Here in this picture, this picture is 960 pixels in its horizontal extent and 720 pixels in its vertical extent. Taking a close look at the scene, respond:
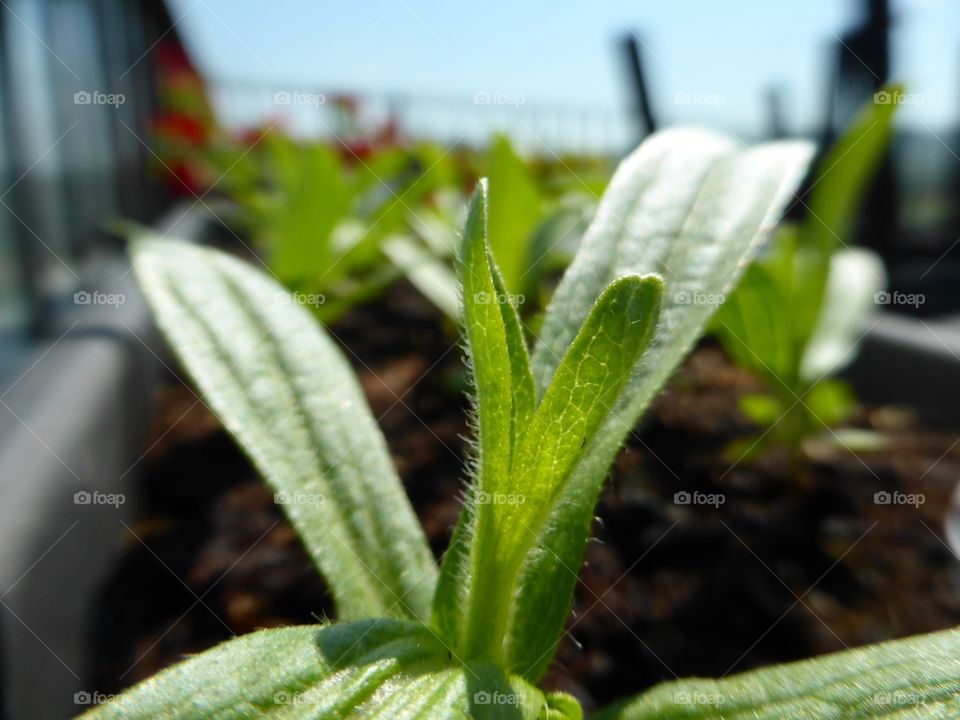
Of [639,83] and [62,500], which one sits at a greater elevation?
[639,83]

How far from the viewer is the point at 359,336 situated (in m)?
1.68

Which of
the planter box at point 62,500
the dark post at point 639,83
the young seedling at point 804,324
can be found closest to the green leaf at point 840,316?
the young seedling at point 804,324

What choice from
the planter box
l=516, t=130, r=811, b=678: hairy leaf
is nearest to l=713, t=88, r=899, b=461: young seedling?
l=516, t=130, r=811, b=678: hairy leaf

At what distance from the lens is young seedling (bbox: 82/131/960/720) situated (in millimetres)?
355

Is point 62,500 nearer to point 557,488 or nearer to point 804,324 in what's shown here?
point 557,488

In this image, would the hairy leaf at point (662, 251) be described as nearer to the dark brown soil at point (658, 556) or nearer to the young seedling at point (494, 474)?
the young seedling at point (494, 474)

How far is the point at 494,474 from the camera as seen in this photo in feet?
1.34

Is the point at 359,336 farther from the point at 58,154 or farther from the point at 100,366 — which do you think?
the point at 58,154

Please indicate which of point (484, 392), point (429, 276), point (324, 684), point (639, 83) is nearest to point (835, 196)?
point (639, 83)

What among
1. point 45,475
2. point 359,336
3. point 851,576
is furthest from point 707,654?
point 359,336

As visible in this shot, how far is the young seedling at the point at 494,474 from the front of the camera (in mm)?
355

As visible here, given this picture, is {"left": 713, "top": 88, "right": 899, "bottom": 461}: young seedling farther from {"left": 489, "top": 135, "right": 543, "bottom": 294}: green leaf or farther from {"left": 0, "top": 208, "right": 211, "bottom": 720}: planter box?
{"left": 0, "top": 208, "right": 211, "bottom": 720}: planter box

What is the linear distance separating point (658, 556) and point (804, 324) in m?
0.41

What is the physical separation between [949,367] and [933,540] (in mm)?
469
